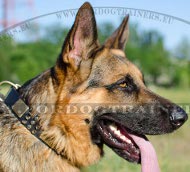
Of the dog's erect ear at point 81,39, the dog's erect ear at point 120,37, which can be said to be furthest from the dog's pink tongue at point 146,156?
the dog's erect ear at point 120,37

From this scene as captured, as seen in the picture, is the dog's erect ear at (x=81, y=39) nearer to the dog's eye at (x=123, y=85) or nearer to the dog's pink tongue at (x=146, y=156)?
the dog's eye at (x=123, y=85)

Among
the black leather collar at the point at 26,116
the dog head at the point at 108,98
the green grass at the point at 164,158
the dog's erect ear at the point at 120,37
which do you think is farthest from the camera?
the green grass at the point at 164,158

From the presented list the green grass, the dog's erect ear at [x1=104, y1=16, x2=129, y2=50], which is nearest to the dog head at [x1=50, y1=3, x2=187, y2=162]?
the dog's erect ear at [x1=104, y1=16, x2=129, y2=50]

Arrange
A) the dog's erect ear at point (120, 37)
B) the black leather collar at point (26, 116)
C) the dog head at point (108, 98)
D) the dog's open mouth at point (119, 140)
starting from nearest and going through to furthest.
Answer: the black leather collar at point (26, 116), the dog head at point (108, 98), the dog's open mouth at point (119, 140), the dog's erect ear at point (120, 37)

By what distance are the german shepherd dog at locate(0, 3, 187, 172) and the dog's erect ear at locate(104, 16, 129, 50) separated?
46 centimetres

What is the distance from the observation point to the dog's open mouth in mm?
4480

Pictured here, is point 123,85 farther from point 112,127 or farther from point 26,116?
point 26,116

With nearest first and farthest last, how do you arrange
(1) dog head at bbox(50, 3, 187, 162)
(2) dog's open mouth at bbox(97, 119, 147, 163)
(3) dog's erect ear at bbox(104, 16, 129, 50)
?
(1) dog head at bbox(50, 3, 187, 162)
(2) dog's open mouth at bbox(97, 119, 147, 163)
(3) dog's erect ear at bbox(104, 16, 129, 50)

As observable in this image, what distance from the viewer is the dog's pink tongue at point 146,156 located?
14.7ft

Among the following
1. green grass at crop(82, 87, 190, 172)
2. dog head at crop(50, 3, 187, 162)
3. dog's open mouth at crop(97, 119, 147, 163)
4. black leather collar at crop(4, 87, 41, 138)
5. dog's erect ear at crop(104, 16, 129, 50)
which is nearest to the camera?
black leather collar at crop(4, 87, 41, 138)

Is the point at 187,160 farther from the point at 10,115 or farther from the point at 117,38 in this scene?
the point at 10,115

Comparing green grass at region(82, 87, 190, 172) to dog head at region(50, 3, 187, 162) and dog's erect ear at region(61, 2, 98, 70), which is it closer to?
dog head at region(50, 3, 187, 162)

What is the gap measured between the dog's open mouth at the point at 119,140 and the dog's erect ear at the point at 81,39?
0.70 metres

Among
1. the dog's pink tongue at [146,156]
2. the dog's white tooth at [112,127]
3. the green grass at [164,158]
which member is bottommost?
the green grass at [164,158]
